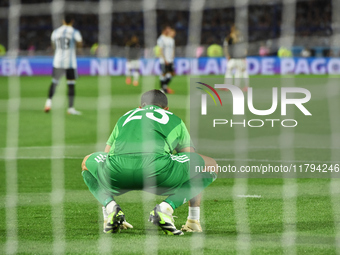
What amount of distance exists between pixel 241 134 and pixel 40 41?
52.7ft

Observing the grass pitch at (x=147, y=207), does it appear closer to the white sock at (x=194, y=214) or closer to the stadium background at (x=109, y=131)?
the stadium background at (x=109, y=131)

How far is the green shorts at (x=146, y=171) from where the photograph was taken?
15.4ft

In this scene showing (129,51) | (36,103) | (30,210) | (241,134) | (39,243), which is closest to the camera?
(39,243)

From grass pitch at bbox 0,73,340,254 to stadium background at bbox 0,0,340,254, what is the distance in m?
0.01

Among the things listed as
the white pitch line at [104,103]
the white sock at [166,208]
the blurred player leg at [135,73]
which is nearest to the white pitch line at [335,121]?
the white sock at [166,208]

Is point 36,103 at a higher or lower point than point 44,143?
higher

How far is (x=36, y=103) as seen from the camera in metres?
15.8

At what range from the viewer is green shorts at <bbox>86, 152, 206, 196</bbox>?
4691 mm

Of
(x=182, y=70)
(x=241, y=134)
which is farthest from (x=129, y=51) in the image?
(x=241, y=134)

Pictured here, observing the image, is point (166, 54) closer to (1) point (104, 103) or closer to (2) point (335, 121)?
(1) point (104, 103)

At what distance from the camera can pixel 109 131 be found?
1113 centimetres

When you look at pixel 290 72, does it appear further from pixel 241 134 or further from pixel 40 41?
pixel 241 134

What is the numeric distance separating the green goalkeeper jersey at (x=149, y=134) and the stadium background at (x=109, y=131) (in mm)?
600

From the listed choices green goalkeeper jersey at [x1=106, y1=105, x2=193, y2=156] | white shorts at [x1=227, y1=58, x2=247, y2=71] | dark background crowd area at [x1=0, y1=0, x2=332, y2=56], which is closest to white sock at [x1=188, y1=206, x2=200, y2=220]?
green goalkeeper jersey at [x1=106, y1=105, x2=193, y2=156]
